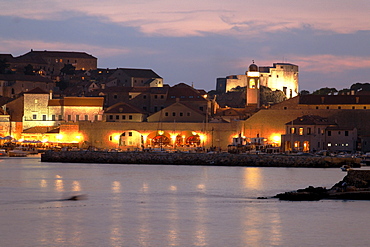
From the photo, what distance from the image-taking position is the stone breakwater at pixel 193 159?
151 ft

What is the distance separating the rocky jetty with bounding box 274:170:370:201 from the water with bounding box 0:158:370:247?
466 millimetres

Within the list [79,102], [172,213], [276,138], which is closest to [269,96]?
[276,138]

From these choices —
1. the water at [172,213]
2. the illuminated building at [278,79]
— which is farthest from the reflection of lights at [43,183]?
the illuminated building at [278,79]

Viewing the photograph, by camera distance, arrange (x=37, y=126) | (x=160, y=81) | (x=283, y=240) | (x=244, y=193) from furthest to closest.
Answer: (x=160, y=81), (x=37, y=126), (x=244, y=193), (x=283, y=240)

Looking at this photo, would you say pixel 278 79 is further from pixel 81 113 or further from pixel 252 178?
pixel 252 178

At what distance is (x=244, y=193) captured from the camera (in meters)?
30.7

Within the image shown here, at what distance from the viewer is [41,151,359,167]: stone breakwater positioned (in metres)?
45.9

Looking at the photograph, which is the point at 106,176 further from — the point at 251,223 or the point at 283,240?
the point at 283,240

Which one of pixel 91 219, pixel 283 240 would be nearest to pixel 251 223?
pixel 283 240

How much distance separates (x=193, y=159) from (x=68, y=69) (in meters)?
55.8

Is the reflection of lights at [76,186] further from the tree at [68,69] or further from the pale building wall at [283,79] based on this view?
the tree at [68,69]

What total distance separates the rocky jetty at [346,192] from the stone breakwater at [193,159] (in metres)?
17.3

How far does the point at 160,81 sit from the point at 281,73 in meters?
13.8

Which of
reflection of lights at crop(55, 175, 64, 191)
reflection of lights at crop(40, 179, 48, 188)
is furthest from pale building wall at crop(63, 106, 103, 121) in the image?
reflection of lights at crop(40, 179, 48, 188)
